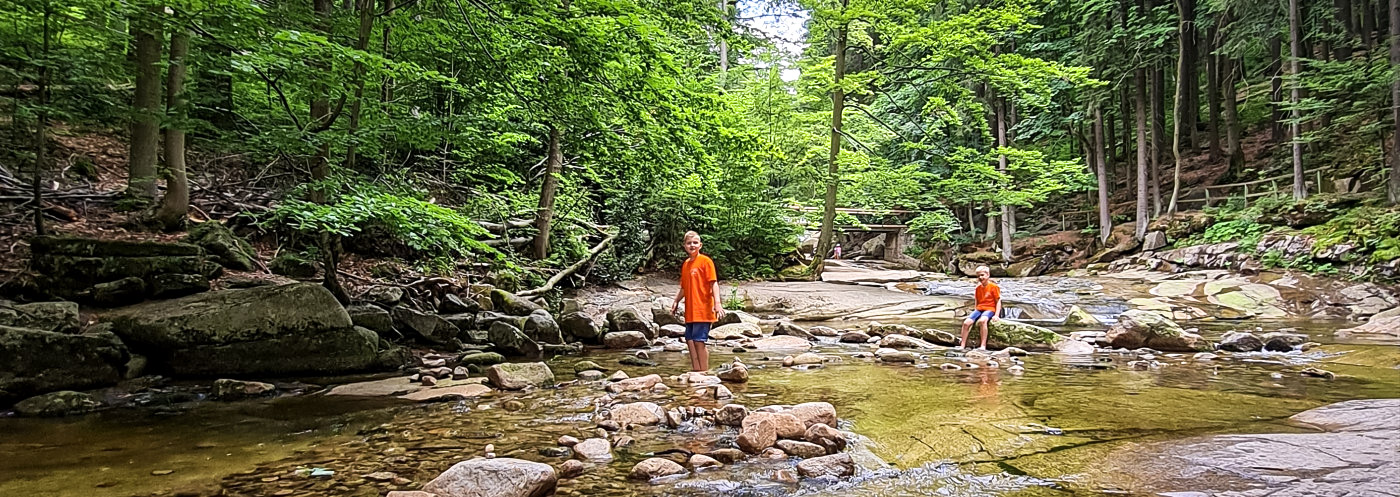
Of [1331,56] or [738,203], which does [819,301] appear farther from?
[1331,56]

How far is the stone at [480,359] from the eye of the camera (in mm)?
7832

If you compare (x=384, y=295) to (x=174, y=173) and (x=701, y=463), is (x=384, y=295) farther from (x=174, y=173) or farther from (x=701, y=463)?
(x=701, y=463)

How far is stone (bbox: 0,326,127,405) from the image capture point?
17.5ft

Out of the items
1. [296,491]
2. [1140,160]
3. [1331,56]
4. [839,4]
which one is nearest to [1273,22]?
[1331,56]

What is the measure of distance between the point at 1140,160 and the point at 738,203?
1629 centimetres

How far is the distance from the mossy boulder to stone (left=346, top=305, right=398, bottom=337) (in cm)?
181

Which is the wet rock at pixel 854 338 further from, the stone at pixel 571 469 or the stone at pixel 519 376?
the stone at pixel 571 469

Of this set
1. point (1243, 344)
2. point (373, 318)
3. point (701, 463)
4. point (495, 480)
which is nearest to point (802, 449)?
point (701, 463)

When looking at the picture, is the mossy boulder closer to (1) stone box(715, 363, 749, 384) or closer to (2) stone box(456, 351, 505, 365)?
(2) stone box(456, 351, 505, 365)

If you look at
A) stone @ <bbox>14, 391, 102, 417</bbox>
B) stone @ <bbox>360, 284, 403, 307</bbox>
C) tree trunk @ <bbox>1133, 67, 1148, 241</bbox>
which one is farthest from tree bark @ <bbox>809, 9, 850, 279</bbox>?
stone @ <bbox>14, 391, 102, 417</bbox>

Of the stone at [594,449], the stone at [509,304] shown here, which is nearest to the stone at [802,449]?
the stone at [594,449]

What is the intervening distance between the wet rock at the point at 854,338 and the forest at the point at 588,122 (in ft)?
11.6

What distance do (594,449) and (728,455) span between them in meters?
0.85

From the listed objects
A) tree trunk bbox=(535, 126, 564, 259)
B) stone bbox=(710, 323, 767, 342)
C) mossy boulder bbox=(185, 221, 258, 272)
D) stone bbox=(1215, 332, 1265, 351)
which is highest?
tree trunk bbox=(535, 126, 564, 259)
